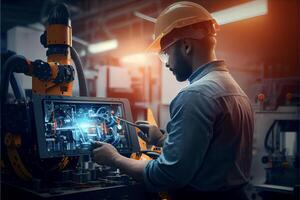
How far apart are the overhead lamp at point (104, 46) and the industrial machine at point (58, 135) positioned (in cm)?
348

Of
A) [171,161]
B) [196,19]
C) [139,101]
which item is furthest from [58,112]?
[139,101]

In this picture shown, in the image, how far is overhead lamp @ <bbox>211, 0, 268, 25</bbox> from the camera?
235 centimetres

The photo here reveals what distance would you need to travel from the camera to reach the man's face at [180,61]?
55.1 inches

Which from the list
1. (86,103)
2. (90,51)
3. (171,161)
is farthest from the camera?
(90,51)

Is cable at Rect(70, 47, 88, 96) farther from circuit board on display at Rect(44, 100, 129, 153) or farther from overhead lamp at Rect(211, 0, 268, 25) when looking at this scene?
overhead lamp at Rect(211, 0, 268, 25)

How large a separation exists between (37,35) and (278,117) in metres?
2.26

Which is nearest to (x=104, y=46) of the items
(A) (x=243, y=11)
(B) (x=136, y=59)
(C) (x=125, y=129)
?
(B) (x=136, y=59)

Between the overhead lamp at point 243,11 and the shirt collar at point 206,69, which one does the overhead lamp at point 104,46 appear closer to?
the overhead lamp at point 243,11

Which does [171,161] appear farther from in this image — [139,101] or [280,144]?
[139,101]

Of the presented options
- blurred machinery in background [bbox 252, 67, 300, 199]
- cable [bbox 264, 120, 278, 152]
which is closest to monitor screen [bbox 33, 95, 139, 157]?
blurred machinery in background [bbox 252, 67, 300, 199]

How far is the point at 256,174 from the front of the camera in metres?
3.39

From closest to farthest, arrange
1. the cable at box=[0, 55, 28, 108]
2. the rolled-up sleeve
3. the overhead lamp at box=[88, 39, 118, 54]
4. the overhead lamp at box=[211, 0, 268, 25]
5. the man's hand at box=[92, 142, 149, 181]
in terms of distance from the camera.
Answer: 1. the rolled-up sleeve
2. the man's hand at box=[92, 142, 149, 181]
3. the cable at box=[0, 55, 28, 108]
4. the overhead lamp at box=[211, 0, 268, 25]
5. the overhead lamp at box=[88, 39, 118, 54]

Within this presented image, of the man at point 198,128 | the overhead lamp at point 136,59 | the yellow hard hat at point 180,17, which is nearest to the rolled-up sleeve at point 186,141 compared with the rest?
the man at point 198,128

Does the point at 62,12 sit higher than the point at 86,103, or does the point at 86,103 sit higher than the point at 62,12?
the point at 62,12
